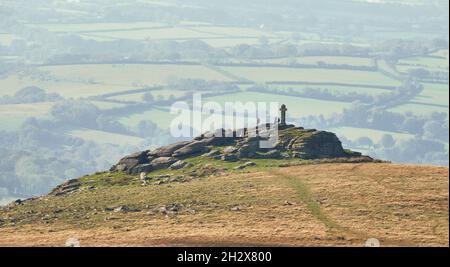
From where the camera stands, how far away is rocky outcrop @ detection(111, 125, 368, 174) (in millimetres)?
99500

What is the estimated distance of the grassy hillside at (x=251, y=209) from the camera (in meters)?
69.4

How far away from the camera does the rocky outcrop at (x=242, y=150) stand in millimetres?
99500

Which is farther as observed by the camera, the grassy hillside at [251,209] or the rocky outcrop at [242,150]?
the rocky outcrop at [242,150]

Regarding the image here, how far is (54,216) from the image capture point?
268 feet

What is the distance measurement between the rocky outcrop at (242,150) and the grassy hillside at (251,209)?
108 inches

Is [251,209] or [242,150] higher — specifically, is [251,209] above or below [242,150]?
below

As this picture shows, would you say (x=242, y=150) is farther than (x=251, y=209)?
Yes

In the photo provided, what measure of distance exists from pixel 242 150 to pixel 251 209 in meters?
22.4

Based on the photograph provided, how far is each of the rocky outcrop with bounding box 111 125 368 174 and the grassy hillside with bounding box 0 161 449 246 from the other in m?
2.73

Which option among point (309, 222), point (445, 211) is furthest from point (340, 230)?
point (445, 211)

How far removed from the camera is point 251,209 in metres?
78.6
